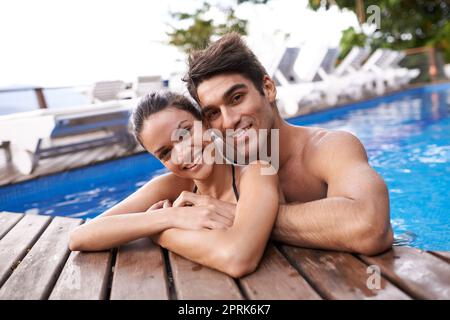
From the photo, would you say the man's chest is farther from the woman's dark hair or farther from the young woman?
the woman's dark hair

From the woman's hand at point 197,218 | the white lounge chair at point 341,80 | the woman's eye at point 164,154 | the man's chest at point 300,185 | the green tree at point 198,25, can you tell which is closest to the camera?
the woman's hand at point 197,218

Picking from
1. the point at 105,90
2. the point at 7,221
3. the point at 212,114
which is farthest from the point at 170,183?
the point at 105,90

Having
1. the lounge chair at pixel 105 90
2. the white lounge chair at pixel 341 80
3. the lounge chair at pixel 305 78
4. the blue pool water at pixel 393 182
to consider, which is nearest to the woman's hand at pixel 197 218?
the blue pool water at pixel 393 182

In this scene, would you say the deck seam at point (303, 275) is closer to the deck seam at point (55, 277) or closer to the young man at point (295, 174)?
the young man at point (295, 174)

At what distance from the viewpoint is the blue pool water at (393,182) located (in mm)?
3338

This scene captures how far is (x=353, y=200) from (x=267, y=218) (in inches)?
12.3

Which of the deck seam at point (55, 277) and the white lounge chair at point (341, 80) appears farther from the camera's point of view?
the white lounge chair at point (341, 80)

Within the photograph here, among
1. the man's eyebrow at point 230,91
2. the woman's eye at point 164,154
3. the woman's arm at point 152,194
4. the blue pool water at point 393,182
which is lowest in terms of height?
the blue pool water at point 393,182

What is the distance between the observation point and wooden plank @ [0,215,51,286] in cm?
177

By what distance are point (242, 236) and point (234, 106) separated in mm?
667

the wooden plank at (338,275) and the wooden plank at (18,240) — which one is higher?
the wooden plank at (338,275)

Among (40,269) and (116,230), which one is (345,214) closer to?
(116,230)

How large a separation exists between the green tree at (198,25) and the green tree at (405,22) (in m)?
4.30

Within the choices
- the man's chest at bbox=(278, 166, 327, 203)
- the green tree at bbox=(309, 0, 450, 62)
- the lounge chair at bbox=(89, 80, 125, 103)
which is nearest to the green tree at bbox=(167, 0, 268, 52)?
the green tree at bbox=(309, 0, 450, 62)
